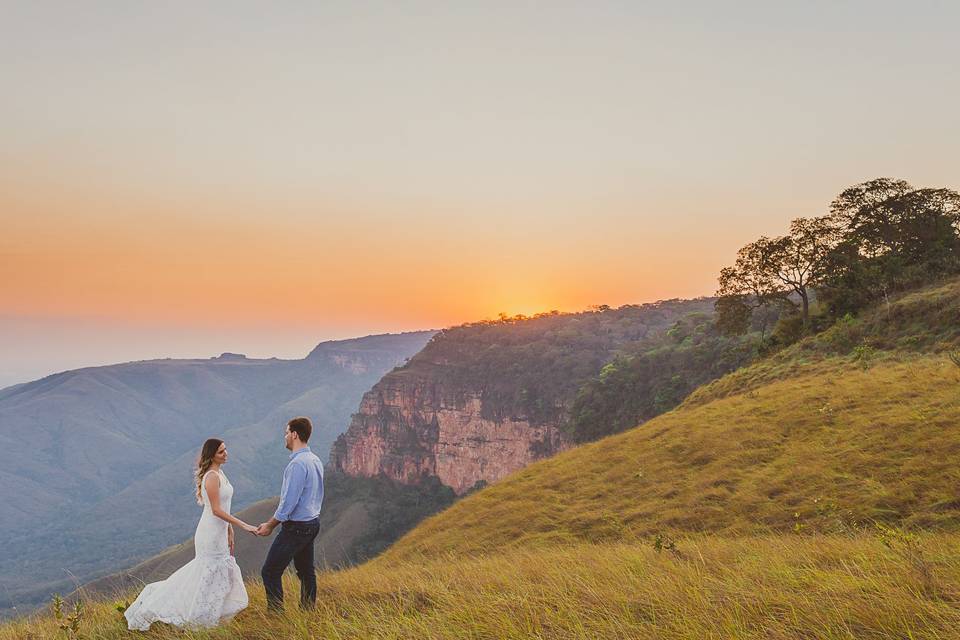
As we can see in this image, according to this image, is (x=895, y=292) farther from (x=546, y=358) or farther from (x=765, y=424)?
(x=546, y=358)

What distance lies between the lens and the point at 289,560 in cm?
601

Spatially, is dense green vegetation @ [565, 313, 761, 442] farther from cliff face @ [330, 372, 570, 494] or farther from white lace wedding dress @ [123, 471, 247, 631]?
white lace wedding dress @ [123, 471, 247, 631]

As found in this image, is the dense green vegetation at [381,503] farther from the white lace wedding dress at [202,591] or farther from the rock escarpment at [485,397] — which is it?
the white lace wedding dress at [202,591]

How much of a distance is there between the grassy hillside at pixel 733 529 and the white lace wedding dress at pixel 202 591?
0.27 meters

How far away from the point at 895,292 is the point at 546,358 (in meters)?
78.3

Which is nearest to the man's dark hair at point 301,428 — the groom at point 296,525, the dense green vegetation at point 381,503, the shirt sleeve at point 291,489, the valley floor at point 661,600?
the groom at point 296,525

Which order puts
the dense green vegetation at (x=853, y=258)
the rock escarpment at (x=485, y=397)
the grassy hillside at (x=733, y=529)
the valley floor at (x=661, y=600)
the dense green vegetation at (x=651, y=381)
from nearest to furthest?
the valley floor at (x=661, y=600) < the grassy hillside at (x=733, y=529) < the dense green vegetation at (x=853, y=258) < the dense green vegetation at (x=651, y=381) < the rock escarpment at (x=485, y=397)

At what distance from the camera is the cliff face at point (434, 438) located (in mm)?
96000

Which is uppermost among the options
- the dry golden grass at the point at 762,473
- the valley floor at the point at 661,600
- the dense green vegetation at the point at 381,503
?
the valley floor at the point at 661,600

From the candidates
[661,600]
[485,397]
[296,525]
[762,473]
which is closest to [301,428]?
[296,525]

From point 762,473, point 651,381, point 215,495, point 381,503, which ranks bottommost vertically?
point 381,503

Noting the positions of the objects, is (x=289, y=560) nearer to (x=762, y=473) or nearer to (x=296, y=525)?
(x=296, y=525)

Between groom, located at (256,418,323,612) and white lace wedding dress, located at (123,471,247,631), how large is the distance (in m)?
0.35

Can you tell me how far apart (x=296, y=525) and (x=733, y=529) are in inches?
308
